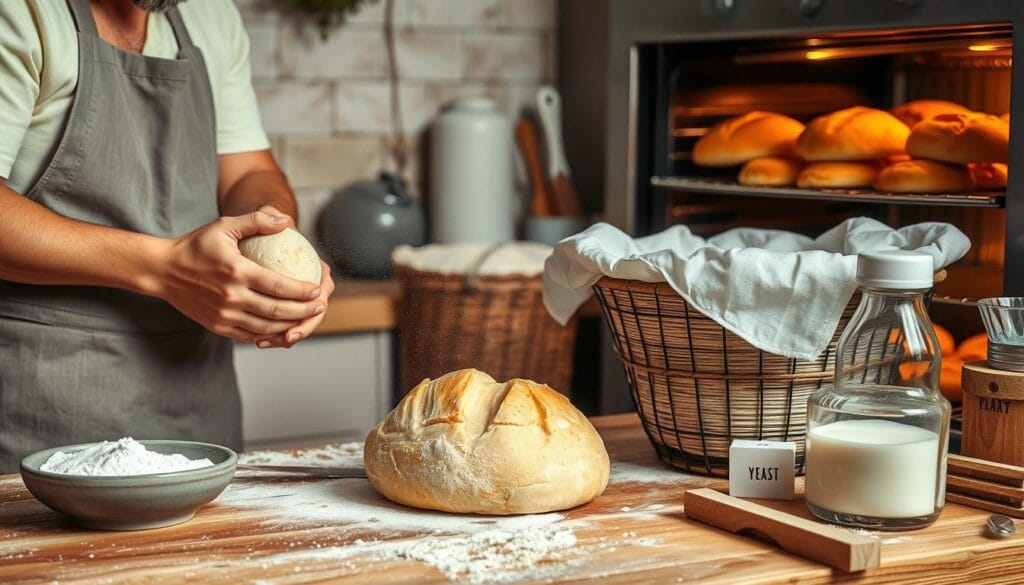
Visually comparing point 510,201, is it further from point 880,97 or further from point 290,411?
point 880,97

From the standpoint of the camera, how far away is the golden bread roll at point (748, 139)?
182 cm

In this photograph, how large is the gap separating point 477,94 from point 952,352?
1839 millimetres

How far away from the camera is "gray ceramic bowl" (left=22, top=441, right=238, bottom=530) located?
116 cm

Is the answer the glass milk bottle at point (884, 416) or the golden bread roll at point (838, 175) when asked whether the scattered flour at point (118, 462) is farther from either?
the golden bread roll at point (838, 175)

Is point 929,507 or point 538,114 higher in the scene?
point 538,114

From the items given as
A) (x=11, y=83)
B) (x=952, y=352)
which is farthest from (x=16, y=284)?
(x=952, y=352)

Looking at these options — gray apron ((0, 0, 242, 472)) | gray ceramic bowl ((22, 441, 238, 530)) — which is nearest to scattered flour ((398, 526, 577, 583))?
gray ceramic bowl ((22, 441, 238, 530))

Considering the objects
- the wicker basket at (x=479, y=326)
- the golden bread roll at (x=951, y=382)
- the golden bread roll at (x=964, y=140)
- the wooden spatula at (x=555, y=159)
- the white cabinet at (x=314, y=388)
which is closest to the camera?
the golden bread roll at (x=964, y=140)

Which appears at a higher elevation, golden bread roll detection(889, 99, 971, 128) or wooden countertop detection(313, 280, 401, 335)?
golden bread roll detection(889, 99, 971, 128)

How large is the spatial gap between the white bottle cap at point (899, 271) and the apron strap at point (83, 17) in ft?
3.40

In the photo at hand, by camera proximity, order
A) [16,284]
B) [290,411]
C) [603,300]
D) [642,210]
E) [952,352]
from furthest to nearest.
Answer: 1. [290,411]
2. [642,210]
3. [952,352]
4. [16,284]
5. [603,300]

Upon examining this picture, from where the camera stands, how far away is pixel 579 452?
49.8 inches

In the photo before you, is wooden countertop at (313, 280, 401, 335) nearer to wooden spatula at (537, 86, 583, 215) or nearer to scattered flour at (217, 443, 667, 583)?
wooden spatula at (537, 86, 583, 215)

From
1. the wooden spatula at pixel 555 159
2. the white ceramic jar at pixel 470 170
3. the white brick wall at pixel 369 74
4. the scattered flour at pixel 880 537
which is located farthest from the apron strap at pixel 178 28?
the wooden spatula at pixel 555 159
